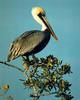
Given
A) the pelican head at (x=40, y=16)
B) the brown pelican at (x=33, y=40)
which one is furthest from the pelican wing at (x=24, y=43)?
the pelican head at (x=40, y=16)

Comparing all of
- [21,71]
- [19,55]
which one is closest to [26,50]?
[19,55]

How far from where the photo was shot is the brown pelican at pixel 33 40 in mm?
9484

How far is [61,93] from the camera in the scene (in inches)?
318

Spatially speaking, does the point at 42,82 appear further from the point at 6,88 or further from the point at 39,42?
the point at 39,42

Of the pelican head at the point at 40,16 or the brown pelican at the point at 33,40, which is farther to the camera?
the pelican head at the point at 40,16

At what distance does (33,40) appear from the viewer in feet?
33.3

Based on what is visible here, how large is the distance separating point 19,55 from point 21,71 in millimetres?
1390

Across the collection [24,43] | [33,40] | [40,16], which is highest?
[40,16]

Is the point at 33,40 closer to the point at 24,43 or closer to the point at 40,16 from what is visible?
the point at 24,43

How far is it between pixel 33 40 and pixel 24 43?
38 cm

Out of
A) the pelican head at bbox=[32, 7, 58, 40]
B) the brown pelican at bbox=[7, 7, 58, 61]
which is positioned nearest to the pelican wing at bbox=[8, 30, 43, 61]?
the brown pelican at bbox=[7, 7, 58, 61]

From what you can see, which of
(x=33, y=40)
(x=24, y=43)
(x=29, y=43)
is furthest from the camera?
(x=33, y=40)

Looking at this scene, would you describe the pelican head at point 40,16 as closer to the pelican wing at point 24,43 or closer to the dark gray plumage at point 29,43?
the dark gray plumage at point 29,43

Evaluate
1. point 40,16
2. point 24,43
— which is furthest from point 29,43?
point 40,16
